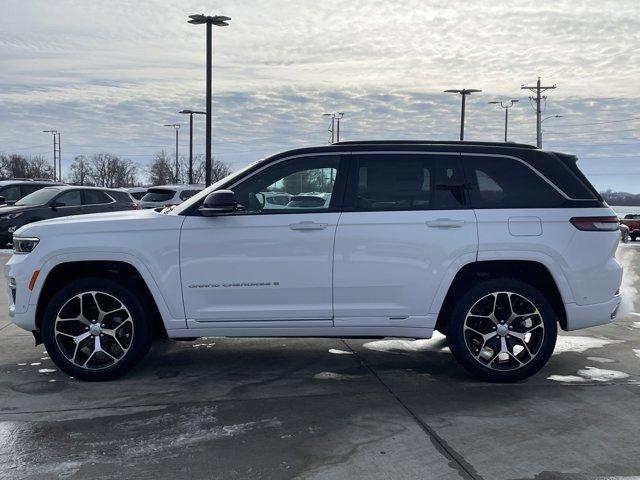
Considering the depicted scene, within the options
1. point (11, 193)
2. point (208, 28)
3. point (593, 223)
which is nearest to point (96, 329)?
point (593, 223)

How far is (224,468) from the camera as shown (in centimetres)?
357

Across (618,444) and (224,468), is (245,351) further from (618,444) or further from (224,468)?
(618,444)

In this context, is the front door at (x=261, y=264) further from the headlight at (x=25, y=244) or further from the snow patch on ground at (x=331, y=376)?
the headlight at (x=25, y=244)

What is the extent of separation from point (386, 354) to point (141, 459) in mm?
2969

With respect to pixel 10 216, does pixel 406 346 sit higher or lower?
lower

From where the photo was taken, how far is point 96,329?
5137mm

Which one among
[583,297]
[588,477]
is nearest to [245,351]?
[583,297]

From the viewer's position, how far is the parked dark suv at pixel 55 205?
1551 cm

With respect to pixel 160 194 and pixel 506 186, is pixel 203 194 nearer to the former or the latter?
pixel 506 186

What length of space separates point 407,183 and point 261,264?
134 centimetres

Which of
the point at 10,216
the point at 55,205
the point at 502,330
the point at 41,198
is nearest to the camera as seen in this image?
the point at 502,330

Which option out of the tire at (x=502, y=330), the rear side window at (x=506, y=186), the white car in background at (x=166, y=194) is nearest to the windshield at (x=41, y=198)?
the white car in background at (x=166, y=194)

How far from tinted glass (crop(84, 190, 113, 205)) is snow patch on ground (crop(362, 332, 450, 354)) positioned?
11682mm

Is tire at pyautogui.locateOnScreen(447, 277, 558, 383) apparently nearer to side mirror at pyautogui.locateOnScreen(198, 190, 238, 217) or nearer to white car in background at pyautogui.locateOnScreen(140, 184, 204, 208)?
side mirror at pyautogui.locateOnScreen(198, 190, 238, 217)
